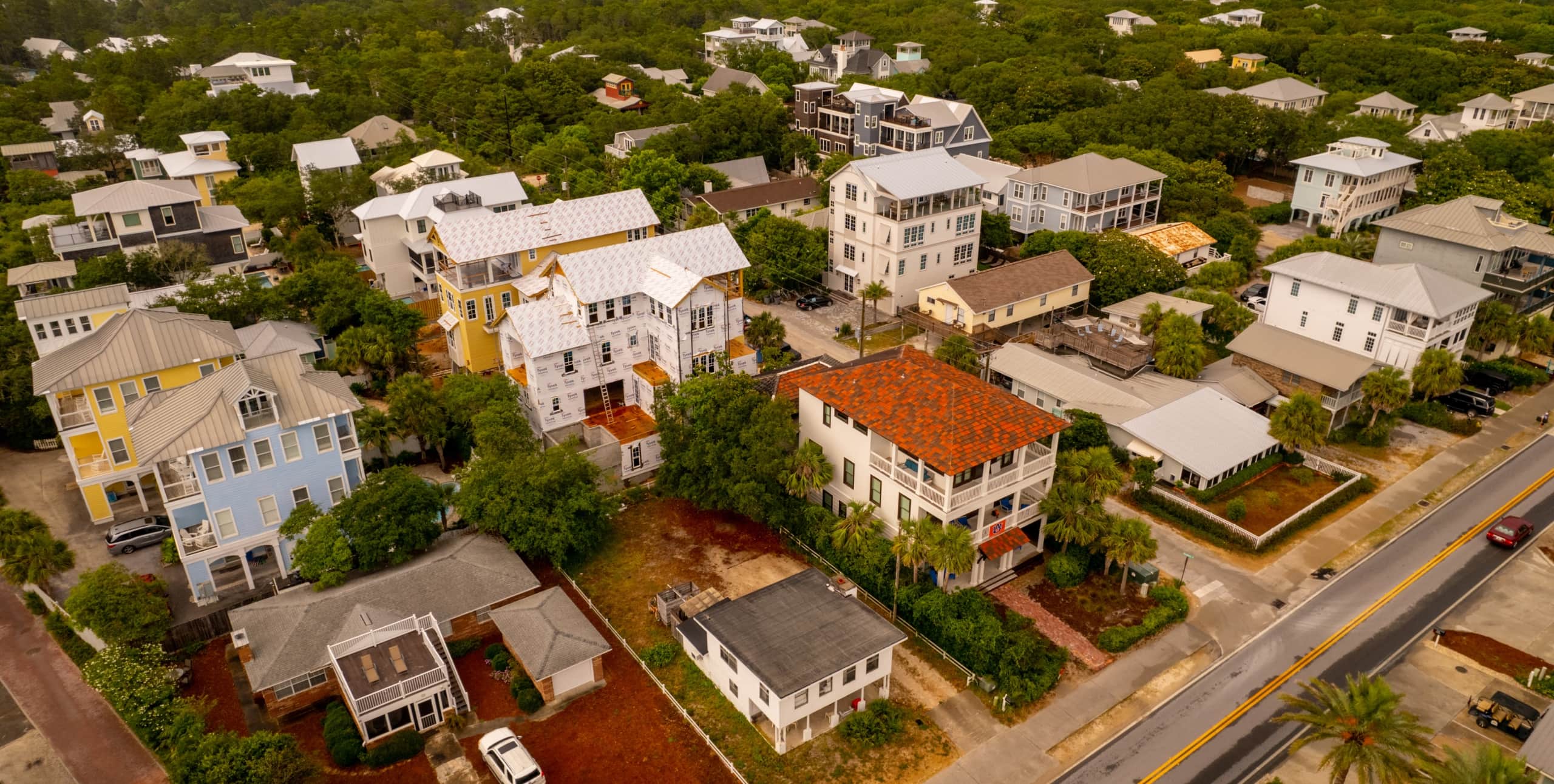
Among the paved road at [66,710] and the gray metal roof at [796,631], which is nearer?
the paved road at [66,710]

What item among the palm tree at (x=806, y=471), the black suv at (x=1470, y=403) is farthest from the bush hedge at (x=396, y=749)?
the black suv at (x=1470, y=403)

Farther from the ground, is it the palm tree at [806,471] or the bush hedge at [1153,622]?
the palm tree at [806,471]

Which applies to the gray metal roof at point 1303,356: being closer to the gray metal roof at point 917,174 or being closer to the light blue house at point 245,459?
the gray metal roof at point 917,174

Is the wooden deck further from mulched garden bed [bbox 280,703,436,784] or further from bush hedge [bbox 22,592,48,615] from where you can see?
bush hedge [bbox 22,592,48,615]

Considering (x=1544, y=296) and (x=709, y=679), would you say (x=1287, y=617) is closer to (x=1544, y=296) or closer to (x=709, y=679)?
(x=709, y=679)

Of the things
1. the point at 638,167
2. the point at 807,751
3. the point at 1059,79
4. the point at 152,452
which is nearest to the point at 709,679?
the point at 807,751

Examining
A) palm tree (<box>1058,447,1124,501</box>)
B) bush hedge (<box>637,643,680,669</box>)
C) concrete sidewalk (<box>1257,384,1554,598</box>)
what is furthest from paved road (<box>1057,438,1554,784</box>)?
bush hedge (<box>637,643,680,669</box>)

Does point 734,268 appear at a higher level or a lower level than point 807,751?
higher
